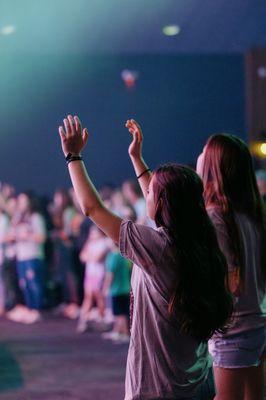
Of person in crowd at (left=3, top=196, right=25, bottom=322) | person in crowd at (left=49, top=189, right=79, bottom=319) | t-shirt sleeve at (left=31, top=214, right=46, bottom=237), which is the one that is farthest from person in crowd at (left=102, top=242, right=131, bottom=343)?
person in crowd at (left=3, top=196, right=25, bottom=322)

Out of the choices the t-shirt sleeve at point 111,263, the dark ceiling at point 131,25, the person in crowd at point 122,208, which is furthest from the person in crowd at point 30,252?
the dark ceiling at point 131,25

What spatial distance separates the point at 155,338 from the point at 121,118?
8.32m

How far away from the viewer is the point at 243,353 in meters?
2.20

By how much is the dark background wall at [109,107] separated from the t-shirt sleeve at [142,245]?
794cm

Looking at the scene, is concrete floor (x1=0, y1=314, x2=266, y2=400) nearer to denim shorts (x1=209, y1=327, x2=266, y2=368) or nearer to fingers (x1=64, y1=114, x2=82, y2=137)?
denim shorts (x1=209, y1=327, x2=266, y2=368)

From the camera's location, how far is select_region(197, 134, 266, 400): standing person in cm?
216

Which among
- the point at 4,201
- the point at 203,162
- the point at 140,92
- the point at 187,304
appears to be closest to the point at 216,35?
the point at 140,92

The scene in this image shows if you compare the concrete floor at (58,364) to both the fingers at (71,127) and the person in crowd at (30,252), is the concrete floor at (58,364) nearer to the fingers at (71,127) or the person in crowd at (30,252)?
the person in crowd at (30,252)

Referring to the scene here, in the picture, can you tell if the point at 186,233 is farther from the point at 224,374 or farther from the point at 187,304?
the point at 224,374

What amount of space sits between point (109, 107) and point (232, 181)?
7.83 m

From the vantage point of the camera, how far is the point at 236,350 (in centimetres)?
219

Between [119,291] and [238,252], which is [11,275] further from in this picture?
[238,252]

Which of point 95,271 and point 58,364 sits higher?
point 95,271

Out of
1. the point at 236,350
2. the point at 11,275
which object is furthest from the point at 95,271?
the point at 236,350
